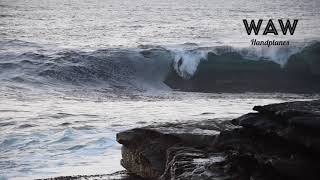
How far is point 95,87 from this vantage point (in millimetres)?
16234

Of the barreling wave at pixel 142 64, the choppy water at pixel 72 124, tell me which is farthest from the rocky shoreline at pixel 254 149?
the barreling wave at pixel 142 64

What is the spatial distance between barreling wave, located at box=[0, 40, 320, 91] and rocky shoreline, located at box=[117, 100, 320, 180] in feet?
36.3

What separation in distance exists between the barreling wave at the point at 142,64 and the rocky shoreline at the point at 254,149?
11.1 meters

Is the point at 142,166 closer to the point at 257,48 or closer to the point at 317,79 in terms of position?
the point at 317,79

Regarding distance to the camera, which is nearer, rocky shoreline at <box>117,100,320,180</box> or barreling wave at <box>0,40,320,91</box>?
rocky shoreline at <box>117,100,320,180</box>

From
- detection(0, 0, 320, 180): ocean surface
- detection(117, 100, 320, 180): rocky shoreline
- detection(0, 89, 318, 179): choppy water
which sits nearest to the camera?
detection(117, 100, 320, 180): rocky shoreline

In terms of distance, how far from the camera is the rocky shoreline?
340 cm

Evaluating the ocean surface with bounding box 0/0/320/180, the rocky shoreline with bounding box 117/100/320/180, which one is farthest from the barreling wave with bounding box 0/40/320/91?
the rocky shoreline with bounding box 117/100/320/180

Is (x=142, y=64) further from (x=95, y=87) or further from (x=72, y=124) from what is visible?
(x=72, y=124)

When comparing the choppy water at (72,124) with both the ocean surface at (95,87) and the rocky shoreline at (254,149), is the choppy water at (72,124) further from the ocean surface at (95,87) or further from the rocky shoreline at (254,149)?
the rocky shoreline at (254,149)

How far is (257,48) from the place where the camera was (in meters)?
21.5

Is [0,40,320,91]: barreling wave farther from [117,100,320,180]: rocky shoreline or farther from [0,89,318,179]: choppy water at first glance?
[117,100,320,180]: rocky shoreline

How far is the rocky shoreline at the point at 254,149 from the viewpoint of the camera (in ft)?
11.1

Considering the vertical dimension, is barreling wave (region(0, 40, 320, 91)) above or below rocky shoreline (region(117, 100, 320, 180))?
above
